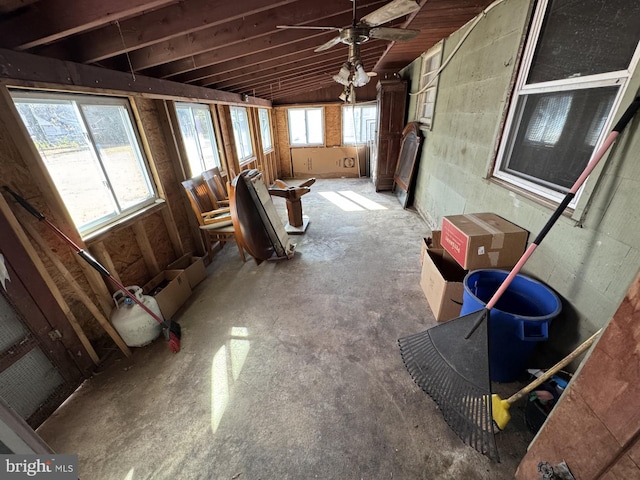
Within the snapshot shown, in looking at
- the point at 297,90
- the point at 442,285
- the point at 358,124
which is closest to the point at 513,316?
the point at 442,285

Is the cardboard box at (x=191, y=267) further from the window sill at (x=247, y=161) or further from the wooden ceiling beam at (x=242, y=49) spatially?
the window sill at (x=247, y=161)

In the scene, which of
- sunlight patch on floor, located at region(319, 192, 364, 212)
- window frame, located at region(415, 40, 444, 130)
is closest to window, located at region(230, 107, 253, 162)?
sunlight patch on floor, located at region(319, 192, 364, 212)

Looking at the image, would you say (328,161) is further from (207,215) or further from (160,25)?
(160,25)

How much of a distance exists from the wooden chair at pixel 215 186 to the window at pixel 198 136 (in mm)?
179

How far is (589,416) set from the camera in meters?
0.88

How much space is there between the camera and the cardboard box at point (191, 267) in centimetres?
276

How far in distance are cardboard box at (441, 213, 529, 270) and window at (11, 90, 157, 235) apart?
2.82m

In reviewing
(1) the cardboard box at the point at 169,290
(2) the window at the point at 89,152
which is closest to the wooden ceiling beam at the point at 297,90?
(2) the window at the point at 89,152

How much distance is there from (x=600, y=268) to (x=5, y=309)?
3.22 meters

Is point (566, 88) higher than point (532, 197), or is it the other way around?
point (566, 88)

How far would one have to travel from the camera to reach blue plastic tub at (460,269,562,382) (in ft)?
4.57

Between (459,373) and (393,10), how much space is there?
7.06 ft

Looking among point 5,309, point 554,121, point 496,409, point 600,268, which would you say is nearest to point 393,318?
point 496,409

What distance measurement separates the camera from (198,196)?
3.20m
